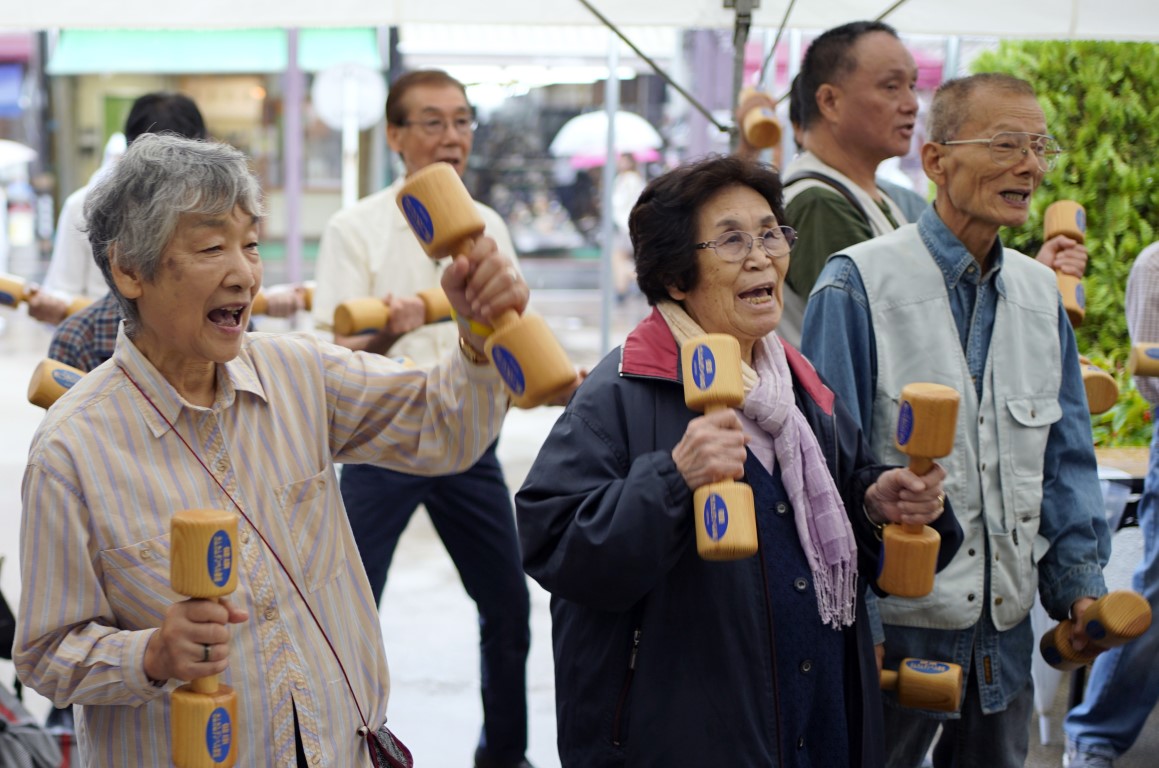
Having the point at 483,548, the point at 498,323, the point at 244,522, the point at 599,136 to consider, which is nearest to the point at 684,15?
the point at 483,548

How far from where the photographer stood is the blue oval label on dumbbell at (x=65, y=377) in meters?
2.77

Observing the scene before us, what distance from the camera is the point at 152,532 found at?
6.43 feet

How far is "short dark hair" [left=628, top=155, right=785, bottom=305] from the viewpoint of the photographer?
235 cm

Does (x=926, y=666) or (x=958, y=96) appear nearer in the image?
(x=926, y=666)

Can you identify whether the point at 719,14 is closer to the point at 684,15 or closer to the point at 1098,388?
the point at 684,15

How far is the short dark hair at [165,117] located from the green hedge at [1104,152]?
398 cm

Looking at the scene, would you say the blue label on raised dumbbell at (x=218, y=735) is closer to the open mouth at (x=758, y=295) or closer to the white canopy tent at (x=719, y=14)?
the open mouth at (x=758, y=295)

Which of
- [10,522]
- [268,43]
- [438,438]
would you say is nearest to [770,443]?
[438,438]

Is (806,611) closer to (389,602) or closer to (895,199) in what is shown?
(895,199)

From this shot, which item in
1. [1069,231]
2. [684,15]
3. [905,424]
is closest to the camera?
[905,424]

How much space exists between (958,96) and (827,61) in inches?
36.6

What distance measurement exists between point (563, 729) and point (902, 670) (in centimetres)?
75

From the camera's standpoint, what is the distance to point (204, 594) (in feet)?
5.95

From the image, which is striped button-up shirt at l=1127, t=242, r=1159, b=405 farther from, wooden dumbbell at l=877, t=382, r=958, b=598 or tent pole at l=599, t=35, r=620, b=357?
tent pole at l=599, t=35, r=620, b=357
